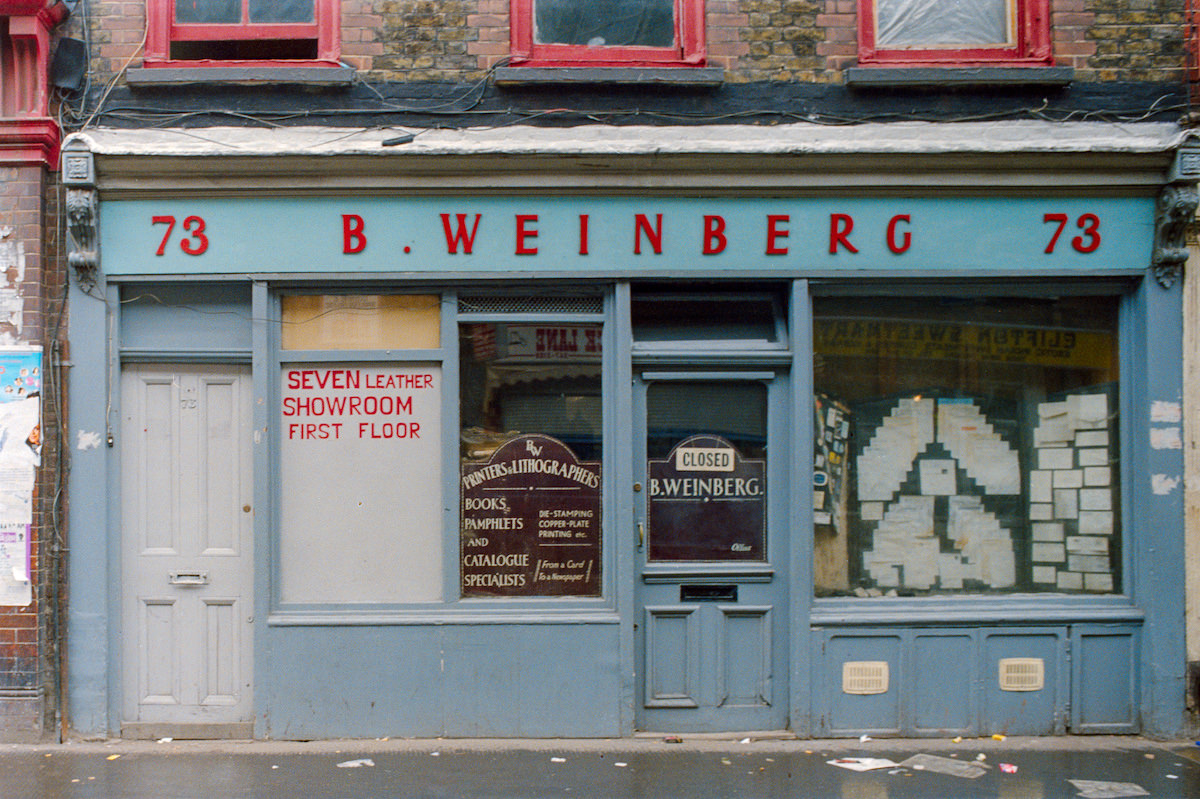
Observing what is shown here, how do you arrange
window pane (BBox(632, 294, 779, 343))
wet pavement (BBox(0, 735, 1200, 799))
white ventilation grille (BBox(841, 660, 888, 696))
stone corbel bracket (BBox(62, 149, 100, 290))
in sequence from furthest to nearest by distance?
1. window pane (BBox(632, 294, 779, 343))
2. white ventilation grille (BBox(841, 660, 888, 696))
3. stone corbel bracket (BBox(62, 149, 100, 290))
4. wet pavement (BBox(0, 735, 1200, 799))

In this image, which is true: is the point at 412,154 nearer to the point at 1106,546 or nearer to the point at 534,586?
the point at 534,586

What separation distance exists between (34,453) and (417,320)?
2560 millimetres

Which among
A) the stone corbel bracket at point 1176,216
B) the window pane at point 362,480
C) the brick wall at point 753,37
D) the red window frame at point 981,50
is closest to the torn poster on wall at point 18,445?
the window pane at point 362,480

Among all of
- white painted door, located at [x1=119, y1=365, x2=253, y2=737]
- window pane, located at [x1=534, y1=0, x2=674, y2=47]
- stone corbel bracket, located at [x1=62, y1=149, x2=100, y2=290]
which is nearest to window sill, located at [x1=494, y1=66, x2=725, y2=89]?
window pane, located at [x1=534, y1=0, x2=674, y2=47]

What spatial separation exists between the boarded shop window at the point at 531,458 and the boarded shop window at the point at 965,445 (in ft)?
5.15

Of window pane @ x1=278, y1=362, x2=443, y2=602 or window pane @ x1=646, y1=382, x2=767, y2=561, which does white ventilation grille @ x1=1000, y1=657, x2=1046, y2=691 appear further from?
window pane @ x1=278, y1=362, x2=443, y2=602

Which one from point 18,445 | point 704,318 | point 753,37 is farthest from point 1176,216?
point 18,445

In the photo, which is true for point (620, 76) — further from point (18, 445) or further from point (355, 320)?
point (18, 445)

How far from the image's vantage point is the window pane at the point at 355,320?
20.1 ft

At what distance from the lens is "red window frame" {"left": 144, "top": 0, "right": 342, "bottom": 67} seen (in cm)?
601

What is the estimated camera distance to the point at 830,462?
629 cm

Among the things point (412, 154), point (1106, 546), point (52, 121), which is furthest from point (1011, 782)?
point (52, 121)

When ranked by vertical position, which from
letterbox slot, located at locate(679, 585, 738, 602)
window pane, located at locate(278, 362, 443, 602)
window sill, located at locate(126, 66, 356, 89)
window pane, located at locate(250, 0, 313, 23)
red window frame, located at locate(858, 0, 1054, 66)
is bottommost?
letterbox slot, located at locate(679, 585, 738, 602)

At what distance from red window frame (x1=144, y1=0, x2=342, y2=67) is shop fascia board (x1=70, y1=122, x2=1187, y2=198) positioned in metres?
0.50
